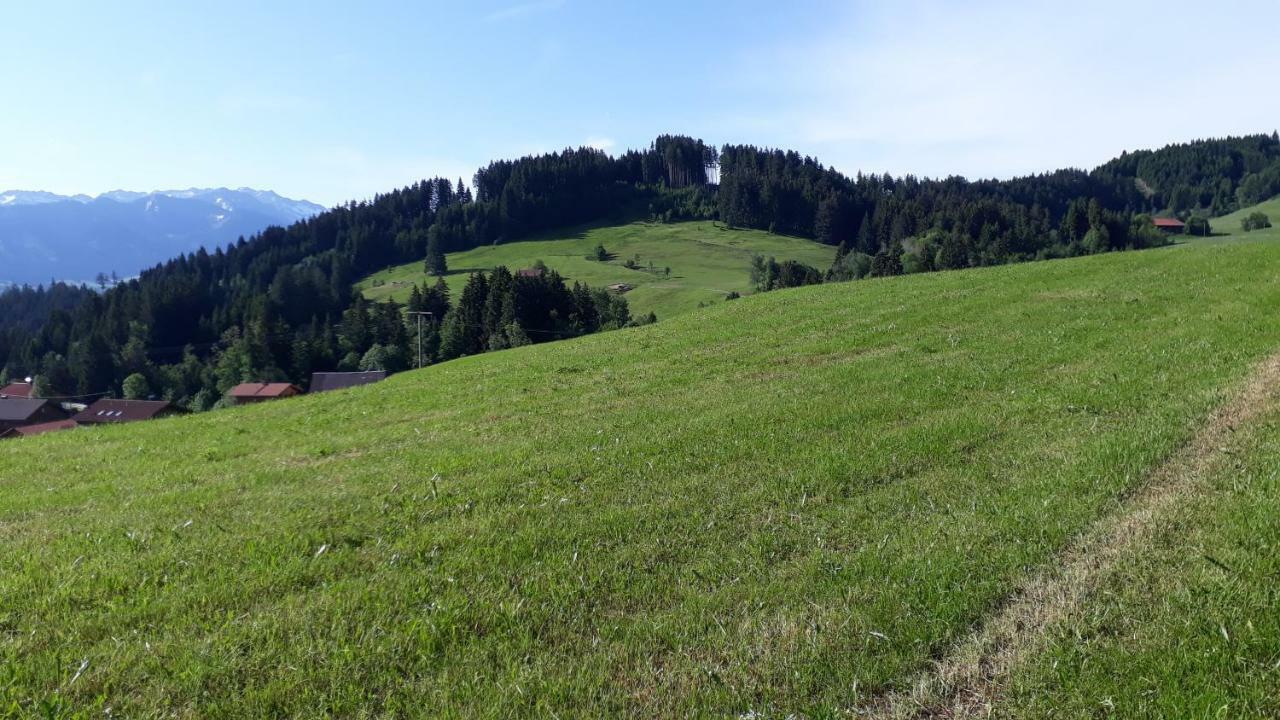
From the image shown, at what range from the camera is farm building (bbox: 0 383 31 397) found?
127 m

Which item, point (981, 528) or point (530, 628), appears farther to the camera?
point (981, 528)

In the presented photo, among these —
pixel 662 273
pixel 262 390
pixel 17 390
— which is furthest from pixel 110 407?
pixel 662 273

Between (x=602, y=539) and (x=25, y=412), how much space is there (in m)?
108

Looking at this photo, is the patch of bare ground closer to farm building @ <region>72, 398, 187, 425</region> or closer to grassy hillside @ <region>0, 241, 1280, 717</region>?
grassy hillside @ <region>0, 241, 1280, 717</region>

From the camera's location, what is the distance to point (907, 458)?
10484 mm

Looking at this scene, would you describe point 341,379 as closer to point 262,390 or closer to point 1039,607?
point 262,390

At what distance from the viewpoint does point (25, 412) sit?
87.6 metres

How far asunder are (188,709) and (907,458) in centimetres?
888

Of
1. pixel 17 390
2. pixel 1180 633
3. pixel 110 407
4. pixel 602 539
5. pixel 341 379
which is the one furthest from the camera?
pixel 17 390

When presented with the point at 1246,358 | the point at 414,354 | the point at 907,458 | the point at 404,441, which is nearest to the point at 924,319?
the point at 1246,358

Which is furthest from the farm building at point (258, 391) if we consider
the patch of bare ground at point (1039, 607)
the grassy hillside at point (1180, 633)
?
the grassy hillside at point (1180, 633)

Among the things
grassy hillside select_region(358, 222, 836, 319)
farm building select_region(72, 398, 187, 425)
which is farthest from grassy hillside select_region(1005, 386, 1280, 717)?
grassy hillside select_region(358, 222, 836, 319)

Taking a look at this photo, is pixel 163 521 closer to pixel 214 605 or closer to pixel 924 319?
pixel 214 605

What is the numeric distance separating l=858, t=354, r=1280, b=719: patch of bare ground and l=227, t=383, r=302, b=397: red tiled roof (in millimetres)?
102216
